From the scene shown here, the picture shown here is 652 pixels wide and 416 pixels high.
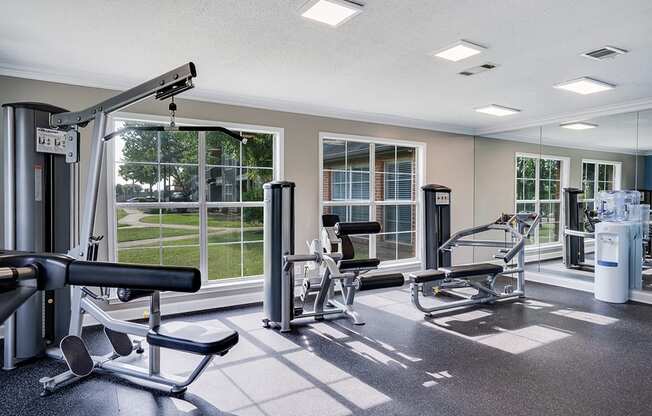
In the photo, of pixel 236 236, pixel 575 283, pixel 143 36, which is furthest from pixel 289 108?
pixel 575 283

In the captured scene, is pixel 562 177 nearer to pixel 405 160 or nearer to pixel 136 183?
pixel 405 160

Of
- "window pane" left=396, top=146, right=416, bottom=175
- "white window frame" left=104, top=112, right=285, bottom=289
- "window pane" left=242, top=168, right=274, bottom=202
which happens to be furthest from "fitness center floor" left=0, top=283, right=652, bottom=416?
"window pane" left=396, top=146, right=416, bottom=175

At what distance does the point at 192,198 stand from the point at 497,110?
13.0ft

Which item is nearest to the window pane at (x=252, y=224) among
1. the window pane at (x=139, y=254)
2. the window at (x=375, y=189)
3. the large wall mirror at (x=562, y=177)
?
the window at (x=375, y=189)

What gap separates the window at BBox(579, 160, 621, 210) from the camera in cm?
525

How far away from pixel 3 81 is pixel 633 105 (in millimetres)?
6502

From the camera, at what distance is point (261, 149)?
5.00 meters

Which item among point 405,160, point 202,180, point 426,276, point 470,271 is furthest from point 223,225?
point 405,160

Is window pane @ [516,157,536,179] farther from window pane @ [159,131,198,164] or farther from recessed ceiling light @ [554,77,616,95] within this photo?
window pane @ [159,131,198,164]

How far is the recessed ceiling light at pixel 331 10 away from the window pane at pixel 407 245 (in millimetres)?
3978

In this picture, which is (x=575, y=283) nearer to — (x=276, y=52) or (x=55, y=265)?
(x=276, y=52)

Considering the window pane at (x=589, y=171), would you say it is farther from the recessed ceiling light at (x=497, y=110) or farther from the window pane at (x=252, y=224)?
the window pane at (x=252, y=224)

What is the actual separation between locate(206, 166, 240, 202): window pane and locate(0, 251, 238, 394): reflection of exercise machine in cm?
184

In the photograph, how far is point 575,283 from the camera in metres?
5.55
